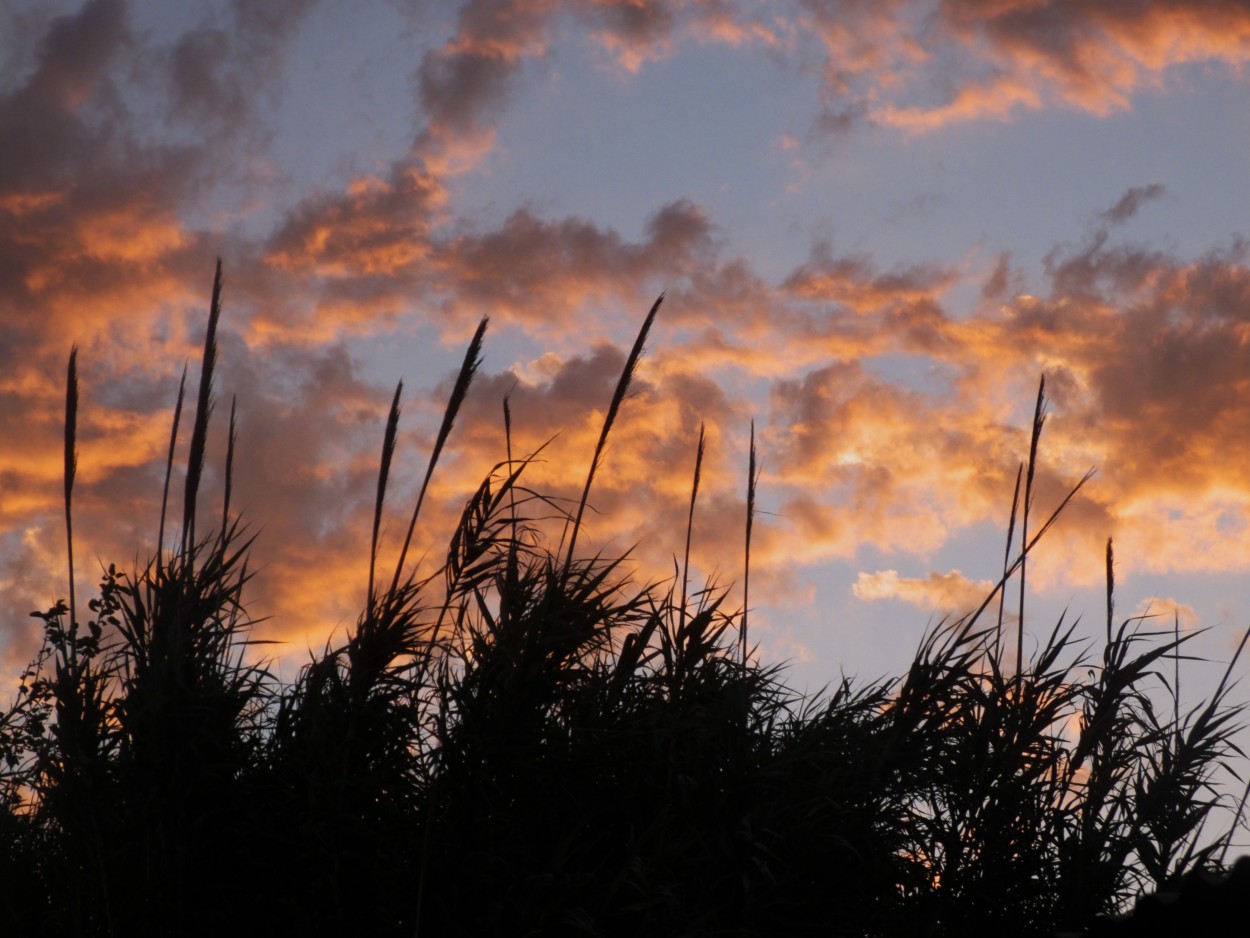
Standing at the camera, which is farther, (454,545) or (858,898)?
(858,898)

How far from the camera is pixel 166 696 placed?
26.9ft

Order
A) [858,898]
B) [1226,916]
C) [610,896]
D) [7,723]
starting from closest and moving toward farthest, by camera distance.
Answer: [1226,916] → [610,896] → [858,898] → [7,723]

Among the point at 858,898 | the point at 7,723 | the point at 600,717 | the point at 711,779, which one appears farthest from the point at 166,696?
the point at 7,723

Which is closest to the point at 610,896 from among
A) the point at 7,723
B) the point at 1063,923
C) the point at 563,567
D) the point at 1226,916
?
the point at 563,567

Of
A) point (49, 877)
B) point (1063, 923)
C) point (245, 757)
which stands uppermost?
point (245, 757)

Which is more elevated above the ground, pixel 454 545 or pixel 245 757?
pixel 454 545

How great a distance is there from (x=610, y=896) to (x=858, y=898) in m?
2.23

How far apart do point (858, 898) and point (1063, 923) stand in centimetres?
165

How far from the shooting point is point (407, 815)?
828 centimetres

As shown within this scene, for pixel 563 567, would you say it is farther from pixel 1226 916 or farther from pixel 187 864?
pixel 1226 916

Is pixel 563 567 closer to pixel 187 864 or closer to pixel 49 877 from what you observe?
pixel 187 864

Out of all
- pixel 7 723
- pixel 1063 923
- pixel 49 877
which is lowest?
pixel 1063 923

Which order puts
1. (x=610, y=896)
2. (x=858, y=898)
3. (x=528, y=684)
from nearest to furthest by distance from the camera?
1. (x=610, y=896)
2. (x=528, y=684)
3. (x=858, y=898)

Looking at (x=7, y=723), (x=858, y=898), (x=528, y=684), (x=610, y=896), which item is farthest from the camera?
(x=7, y=723)
